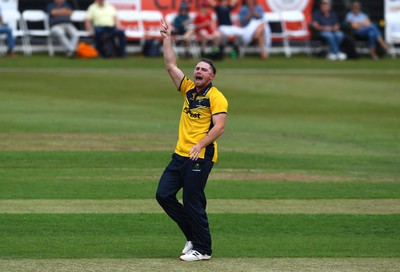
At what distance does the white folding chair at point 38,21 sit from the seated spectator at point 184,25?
4.18m

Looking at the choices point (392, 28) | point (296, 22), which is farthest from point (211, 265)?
point (392, 28)

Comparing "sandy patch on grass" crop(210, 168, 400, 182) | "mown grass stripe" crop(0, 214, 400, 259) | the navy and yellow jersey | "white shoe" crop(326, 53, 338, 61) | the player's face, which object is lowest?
"white shoe" crop(326, 53, 338, 61)

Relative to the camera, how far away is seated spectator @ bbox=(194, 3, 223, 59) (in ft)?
112

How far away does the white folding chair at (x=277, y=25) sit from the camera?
120ft

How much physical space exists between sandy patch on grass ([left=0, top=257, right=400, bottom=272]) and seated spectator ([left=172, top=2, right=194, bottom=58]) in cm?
2402

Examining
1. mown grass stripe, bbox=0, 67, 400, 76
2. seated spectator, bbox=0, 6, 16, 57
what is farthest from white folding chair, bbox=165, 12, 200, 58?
seated spectator, bbox=0, 6, 16, 57

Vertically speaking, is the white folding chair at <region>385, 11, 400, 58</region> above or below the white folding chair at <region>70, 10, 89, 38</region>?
below

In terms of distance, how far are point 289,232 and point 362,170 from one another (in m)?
4.93

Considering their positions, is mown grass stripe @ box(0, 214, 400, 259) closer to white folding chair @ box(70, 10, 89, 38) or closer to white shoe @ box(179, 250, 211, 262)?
white shoe @ box(179, 250, 211, 262)

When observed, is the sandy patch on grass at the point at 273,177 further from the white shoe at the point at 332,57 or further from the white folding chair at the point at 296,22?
the white folding chair at the point at 296,22

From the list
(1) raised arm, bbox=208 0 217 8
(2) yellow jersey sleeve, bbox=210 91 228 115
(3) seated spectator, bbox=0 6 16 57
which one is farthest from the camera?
(1) raised arm, bbox=208 0 217 8

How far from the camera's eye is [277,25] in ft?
121

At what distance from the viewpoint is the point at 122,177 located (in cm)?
1502

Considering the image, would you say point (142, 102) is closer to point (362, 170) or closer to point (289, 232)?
point (362, 170)
